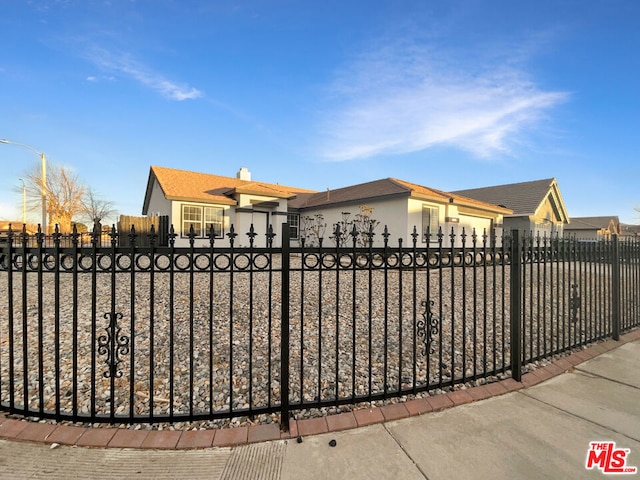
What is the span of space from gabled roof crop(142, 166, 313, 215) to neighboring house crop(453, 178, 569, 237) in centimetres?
1749

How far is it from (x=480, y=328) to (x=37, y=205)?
35.6 m

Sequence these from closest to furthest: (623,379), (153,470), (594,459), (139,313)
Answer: (153,470), (594,459), (623,379), (139,313)

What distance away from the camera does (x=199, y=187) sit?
18750 mm

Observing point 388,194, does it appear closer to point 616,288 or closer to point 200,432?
point 616,288

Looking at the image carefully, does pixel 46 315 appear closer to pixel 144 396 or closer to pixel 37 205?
pixel 144 396

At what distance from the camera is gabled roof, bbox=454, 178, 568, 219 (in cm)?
2239

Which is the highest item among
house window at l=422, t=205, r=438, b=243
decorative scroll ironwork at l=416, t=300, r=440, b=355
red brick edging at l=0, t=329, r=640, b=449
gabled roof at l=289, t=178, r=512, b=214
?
gabled roof at l=289, t=178, r=512, b=214

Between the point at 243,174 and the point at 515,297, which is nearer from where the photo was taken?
the point at 515,297

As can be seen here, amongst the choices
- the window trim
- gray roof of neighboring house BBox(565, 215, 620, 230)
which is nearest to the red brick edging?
the window trim

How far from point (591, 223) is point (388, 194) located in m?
49.2

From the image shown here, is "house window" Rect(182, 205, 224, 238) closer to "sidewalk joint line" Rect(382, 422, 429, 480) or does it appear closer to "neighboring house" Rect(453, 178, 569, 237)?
"sidewalk joint line" Rect(382, 422, 429, 480)

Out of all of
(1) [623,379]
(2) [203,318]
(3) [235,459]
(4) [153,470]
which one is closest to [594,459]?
(1) [623,379]

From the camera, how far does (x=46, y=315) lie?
5.30m

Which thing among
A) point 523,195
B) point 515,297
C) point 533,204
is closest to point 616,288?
point 515,297
